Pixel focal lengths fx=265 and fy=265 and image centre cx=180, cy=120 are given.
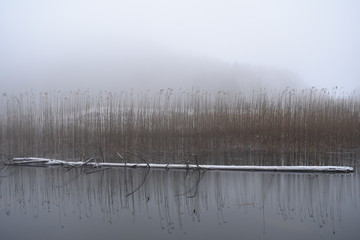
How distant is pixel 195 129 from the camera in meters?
6.79

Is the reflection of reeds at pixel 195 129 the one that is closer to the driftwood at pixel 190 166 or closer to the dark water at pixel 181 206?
the driftwood at pixel 190 166

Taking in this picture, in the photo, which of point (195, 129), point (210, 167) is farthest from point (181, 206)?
point (195, 129)

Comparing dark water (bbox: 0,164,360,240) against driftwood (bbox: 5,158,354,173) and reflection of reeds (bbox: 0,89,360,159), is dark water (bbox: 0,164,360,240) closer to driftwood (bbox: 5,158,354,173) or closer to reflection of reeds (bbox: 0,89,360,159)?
driftwood (bbox: 5,158,354,173)

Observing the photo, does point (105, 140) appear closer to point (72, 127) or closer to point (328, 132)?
point (72, 127)

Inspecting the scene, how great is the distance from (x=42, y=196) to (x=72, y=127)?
3459 mm

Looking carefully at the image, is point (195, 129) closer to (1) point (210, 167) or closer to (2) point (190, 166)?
(2) point (190, 166)

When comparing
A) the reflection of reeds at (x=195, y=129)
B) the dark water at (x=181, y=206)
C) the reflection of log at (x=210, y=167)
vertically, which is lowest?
the dark water at (x=181, y=206)

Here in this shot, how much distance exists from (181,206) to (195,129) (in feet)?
11.9

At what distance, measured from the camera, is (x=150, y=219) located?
293 cm

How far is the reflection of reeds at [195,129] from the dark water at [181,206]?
187cm

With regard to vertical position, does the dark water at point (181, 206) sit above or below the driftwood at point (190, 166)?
below

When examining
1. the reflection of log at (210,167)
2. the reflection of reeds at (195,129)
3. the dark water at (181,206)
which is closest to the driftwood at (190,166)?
the reflection of log at (210,167)

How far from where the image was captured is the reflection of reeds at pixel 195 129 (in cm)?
634

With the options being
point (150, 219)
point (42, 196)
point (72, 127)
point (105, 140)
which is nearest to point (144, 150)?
point (105, 140)
